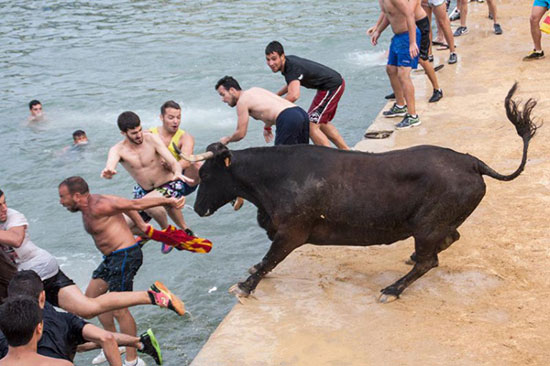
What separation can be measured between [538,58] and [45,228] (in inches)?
383

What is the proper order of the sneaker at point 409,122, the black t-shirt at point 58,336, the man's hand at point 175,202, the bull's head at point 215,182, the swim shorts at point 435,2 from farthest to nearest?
the swim shorts at point 435,2
the sneaker at point 409,122
the bull's head at point 215,182
the man's hand at point 175,202
the black t-shirt at point 58,336

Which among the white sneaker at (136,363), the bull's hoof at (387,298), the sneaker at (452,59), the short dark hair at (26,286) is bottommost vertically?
the white sneaker at (136,363)

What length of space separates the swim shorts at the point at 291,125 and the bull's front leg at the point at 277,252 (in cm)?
195

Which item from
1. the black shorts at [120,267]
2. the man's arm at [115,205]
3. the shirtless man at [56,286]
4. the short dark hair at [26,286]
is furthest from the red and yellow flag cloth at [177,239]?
the short dark hair at [26,286]

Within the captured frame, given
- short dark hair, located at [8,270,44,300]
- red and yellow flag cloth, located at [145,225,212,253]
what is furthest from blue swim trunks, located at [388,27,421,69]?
short dark hair, located at [8,270,44,300]

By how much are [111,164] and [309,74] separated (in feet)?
10.4

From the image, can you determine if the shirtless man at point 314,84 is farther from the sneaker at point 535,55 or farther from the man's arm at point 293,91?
the sneaker at point 535,55

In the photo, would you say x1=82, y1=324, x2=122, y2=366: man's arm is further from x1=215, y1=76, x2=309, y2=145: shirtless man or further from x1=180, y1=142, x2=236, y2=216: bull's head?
x1=215, y1=76, x2=309, y2=145: shirtless man

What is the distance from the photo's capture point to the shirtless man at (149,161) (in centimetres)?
818

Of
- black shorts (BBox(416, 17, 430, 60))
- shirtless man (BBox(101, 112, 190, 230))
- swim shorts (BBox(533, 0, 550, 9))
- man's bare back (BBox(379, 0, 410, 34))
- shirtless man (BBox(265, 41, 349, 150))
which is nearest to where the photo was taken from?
shirtless man (BBox(101, 112, 190, 230))

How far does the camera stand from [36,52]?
76.0 feet

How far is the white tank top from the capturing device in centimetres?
656

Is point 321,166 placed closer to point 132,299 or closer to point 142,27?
point 132,299

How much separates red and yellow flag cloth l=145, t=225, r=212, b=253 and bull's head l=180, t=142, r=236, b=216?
328mm
